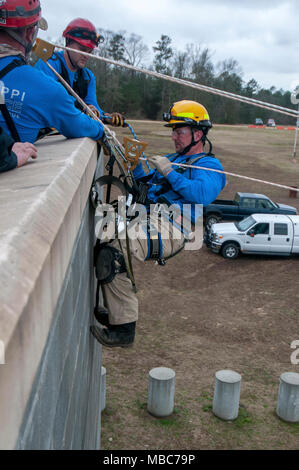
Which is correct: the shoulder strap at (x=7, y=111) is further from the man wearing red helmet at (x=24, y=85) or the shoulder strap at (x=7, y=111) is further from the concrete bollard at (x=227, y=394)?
the concrete bollard at (x=227, y=394)

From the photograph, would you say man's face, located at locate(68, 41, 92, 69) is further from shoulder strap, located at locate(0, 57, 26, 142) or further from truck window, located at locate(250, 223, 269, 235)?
truck window, located at locate(250, 223, 269, 235)

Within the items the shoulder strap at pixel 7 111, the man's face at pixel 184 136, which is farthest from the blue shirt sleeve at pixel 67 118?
the man's face at pixel 184 136

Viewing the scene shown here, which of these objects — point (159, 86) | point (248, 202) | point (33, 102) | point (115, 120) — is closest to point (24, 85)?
point (33, 102)

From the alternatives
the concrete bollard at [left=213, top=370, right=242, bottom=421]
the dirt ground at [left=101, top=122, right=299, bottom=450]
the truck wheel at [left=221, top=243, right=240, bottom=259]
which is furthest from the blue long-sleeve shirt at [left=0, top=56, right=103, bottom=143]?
the truck wheel at [left=221, top=243, right=240, bottom=259]

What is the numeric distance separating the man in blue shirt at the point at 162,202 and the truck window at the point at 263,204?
15690mm

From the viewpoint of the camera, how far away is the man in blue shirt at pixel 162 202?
385cm

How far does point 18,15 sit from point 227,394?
8046mm

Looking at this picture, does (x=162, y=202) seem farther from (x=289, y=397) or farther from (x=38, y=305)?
(x=289, y=397)

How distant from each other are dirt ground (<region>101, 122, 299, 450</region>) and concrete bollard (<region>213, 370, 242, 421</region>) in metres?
0.21

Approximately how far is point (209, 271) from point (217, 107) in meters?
48.3

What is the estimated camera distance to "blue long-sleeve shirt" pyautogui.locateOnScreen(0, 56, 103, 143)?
2.89 meters

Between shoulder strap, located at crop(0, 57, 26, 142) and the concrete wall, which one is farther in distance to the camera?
shoulder strap, located at crop(0, 57, 26, 142)

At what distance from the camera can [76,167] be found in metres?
2.38

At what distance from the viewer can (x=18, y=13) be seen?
2766 mm
